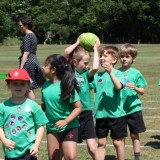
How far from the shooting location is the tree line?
7412 centimetres

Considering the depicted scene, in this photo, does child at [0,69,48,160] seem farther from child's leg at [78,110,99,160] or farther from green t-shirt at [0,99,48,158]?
child's leg at [78,110,99,160]

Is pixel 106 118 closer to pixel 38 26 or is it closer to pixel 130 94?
pixel 130 94

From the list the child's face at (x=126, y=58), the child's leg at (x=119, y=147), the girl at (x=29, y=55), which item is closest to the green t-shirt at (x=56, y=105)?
the child's leg at (x=119, y=147)

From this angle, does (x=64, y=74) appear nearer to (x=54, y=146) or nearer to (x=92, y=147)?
(x=54, y=146)

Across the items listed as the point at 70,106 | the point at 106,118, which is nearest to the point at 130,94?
the point at 106,118

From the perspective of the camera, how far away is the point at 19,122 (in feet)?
16.3

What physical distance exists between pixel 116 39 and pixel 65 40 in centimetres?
781

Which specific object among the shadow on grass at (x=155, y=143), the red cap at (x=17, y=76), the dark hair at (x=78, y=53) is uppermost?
the dark hair at (x=78, y=53)

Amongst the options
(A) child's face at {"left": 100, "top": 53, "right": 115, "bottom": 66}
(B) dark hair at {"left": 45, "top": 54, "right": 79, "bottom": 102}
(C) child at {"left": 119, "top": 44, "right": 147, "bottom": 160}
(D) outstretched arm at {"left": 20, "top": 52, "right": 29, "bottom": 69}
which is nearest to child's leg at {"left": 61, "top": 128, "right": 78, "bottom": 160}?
(B) dark hair at {"left": 45, "top": 54, "right": 79, "bottom": 102}

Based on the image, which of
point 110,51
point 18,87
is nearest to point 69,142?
point 18,87

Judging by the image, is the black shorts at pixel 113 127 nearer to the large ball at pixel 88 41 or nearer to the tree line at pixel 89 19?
the large ball at pixel 88 41

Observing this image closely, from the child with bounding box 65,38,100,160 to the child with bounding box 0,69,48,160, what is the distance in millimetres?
1424

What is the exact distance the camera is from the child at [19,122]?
4.97m

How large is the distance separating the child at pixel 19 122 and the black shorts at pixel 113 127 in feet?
5.73
